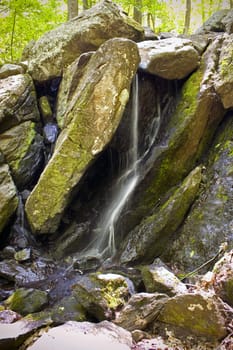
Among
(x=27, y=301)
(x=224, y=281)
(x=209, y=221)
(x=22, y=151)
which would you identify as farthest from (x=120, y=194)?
(x=224, y=281)

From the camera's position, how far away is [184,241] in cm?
649

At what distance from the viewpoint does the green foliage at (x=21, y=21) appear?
12.3 metres

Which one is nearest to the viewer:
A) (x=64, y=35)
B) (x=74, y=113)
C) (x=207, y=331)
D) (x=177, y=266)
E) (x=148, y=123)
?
(x=207, y=331)

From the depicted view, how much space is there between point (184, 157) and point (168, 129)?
891mm

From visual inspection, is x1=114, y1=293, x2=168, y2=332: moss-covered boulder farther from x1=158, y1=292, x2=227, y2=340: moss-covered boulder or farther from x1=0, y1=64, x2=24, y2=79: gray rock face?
x1=0, y1=64, x2=24, y2=79: gray rock face

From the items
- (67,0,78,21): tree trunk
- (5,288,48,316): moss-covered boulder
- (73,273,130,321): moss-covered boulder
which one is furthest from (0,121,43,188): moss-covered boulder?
(67,0,78,21): tree trunk

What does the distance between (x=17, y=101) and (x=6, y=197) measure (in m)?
2.95

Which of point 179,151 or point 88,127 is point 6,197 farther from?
point 179,151

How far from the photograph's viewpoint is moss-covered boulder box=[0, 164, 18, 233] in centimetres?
728

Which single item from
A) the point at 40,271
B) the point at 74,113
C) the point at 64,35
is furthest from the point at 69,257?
the point at 64,35

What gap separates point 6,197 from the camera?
737 centimetres

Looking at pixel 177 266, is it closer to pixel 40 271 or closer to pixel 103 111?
pixel 40 271

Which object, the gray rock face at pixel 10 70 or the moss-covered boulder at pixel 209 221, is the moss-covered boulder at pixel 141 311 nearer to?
the moss-covered boulder at pixel 209 221

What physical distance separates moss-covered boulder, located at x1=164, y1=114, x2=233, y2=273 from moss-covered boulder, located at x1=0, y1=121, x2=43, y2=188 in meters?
4.27
